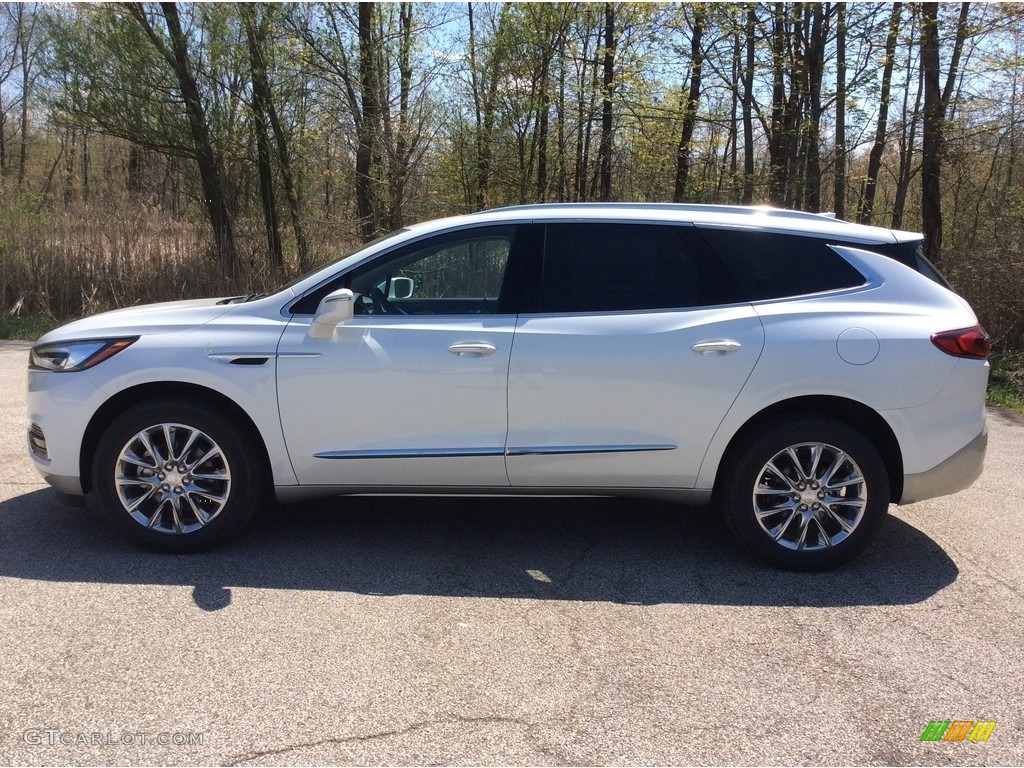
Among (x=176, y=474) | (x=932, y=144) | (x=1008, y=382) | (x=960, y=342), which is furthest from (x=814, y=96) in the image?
(x=176, y=474)

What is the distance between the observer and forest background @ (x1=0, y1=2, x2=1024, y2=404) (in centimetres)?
1341

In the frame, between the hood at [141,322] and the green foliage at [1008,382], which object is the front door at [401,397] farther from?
the green foliage at [1008,382]

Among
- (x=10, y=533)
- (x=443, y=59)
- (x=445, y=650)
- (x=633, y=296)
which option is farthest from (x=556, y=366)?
(x=443, y=59)

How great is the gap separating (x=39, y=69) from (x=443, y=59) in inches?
323

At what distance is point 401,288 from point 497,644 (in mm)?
2001

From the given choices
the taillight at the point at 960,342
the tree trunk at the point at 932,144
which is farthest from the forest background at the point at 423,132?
the taillight at the point at 960,342

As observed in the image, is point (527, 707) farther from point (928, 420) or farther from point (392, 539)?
point (928, 420)

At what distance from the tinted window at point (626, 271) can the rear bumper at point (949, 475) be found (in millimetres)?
1322

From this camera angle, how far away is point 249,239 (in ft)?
48.9

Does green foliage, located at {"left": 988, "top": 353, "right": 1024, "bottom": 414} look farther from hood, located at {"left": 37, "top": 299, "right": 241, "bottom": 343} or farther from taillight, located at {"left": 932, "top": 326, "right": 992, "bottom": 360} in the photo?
hood, located at {"left": 37, "top": 299, "right": 241, "bottom": 343}

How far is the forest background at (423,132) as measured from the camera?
1341cm

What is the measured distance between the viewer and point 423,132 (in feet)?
50.5

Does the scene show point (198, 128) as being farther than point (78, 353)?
Yes

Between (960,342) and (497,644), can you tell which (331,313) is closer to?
(497,644)
